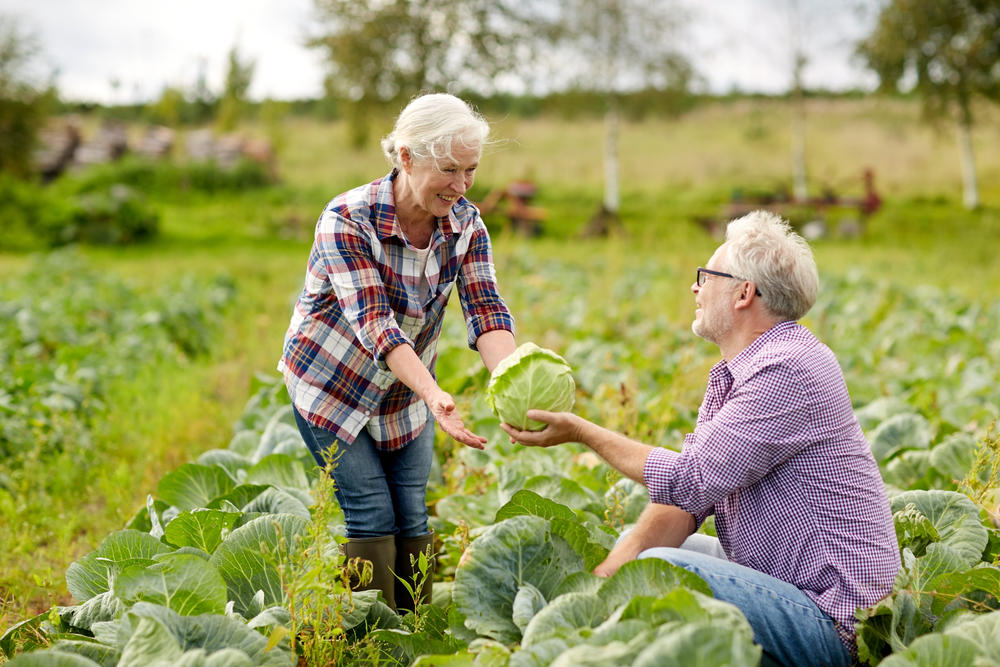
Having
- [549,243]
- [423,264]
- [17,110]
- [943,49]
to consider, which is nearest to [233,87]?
[17,110]

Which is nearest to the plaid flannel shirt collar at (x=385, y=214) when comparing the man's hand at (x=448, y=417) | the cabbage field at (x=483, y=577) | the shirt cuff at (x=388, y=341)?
the shirt cuff at (x=388, y=341)

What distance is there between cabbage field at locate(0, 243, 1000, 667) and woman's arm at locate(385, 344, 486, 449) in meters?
0.28

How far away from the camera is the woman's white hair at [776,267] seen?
2.50 m

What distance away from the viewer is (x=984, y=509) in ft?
10.4

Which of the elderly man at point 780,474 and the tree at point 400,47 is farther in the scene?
the tree at point 400,47

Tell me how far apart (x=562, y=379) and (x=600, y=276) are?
937 centimetres

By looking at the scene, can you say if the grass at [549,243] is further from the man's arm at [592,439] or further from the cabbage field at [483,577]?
the man's arm at [592,439]

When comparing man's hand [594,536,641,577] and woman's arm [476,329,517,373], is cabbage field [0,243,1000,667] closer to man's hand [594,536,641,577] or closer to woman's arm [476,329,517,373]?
man's hand [594,536,641,577]

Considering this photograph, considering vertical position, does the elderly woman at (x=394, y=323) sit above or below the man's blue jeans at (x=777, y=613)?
above

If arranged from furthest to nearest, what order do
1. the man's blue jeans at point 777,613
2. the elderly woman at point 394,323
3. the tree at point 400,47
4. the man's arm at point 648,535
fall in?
the tree at point 400,47 → the elderly woman at point 394,323 → the man's arm at point 648,535 → the man's blue jeans at point 777,613

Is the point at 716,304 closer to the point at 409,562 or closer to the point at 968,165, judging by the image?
the point at 409,562

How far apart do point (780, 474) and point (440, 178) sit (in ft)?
4.32

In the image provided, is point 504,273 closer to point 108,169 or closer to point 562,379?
point 562,379

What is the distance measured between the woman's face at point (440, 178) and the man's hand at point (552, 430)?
28.7 inches
